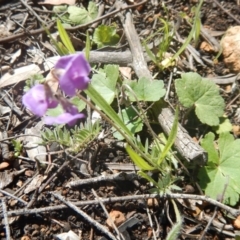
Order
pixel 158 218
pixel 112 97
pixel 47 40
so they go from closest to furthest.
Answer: pixel 158 218 → pixel 112 97 → pixel 47 40

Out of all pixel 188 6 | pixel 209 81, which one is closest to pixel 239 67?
pixel 209 81

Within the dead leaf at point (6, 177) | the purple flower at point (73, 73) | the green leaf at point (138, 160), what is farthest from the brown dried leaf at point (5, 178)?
the purple flower at point (73, 73)

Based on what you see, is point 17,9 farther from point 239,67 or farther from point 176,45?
point 239,67

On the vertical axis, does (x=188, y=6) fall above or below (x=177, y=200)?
above

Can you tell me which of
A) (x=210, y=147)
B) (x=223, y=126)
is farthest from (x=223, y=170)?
(x=223, y=126)

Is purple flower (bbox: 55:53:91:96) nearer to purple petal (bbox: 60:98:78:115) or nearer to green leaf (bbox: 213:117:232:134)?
purple petal (bbox: 60:98:78:115)

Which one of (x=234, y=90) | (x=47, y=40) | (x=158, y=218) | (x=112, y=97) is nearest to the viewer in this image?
(x=158, y=218)

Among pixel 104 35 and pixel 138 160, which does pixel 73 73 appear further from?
pixel 104 35
